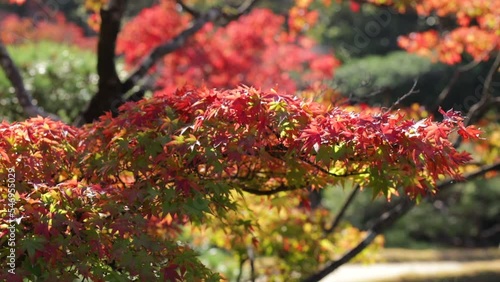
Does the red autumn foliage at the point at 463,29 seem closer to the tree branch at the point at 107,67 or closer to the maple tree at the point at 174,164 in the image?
the tree branch at the point at 107,67

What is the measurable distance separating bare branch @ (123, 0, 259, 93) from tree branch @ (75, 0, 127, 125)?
0.16 m

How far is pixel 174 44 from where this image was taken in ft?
23.1

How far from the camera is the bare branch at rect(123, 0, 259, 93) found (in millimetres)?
6670

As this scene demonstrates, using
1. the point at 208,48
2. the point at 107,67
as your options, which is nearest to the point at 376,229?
the point at 107,67

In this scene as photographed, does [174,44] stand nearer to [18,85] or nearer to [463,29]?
[18,85]

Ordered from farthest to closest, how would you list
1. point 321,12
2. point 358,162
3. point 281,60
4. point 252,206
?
point 321,12, point 281,60, point 252,206, point 358,162

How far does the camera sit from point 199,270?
3.63 metres

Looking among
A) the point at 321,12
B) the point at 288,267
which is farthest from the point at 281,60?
the point at 288,267

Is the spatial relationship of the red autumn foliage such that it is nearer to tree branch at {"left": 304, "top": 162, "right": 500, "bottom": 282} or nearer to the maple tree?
tree branch at {"left": 304, "top": 162, "right": 500, "bottom": 282}

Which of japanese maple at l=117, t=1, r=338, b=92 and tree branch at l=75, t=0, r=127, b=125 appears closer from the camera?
tree branch at l=75, t=0, r=127, b=125

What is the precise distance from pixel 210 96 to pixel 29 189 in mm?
929

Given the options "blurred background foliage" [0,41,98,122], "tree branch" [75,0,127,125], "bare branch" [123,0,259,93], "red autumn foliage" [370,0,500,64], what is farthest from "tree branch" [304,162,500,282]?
"blurred background foliage" [0,41,98,122]

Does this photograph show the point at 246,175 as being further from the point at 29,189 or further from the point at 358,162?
the point at 29,189

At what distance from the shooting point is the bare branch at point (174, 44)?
667cm
